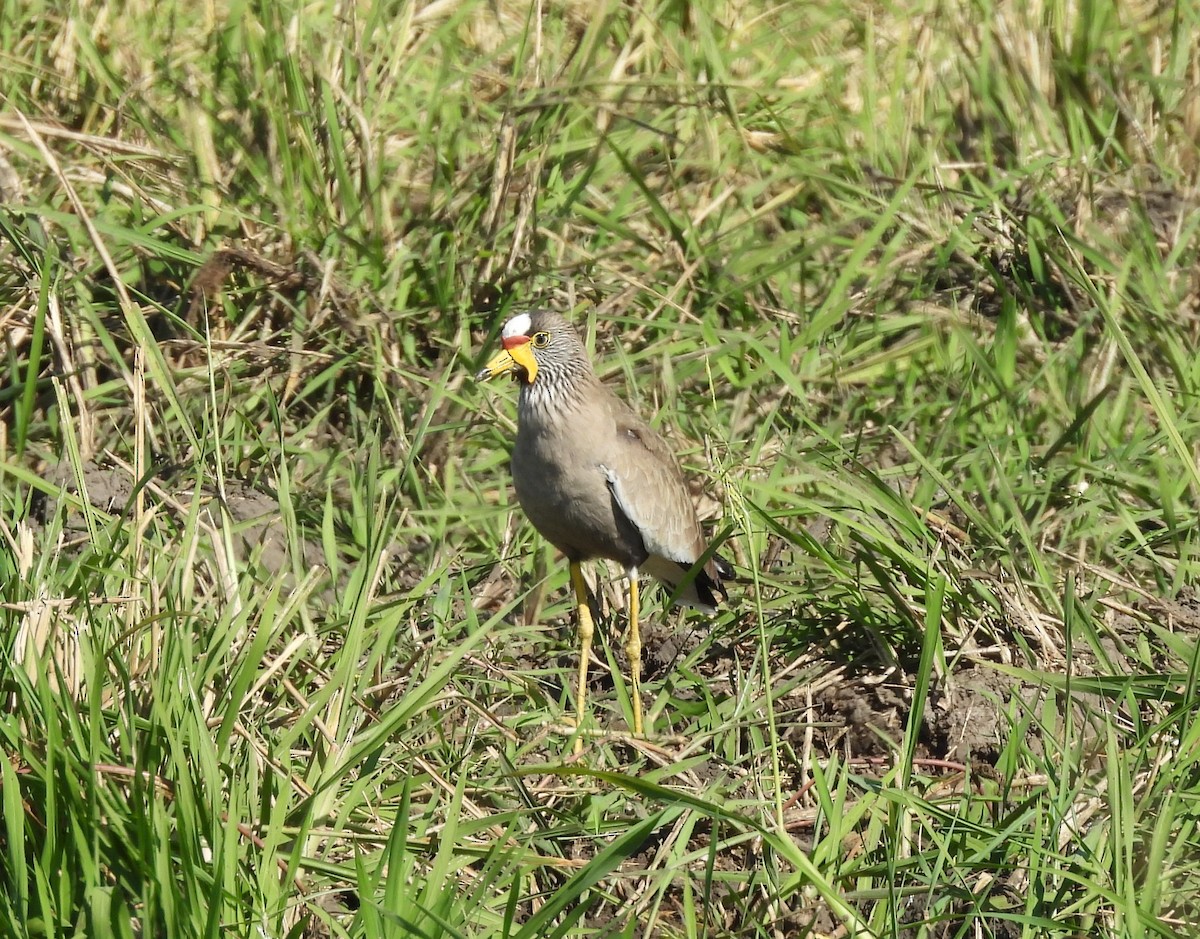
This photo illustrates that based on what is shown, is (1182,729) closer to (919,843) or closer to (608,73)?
(919,843)

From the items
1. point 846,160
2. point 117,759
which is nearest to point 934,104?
point 846,160

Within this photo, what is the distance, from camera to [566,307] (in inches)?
217

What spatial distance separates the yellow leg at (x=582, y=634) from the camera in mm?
4176

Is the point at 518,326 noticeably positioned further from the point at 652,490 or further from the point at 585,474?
the point at 652,490

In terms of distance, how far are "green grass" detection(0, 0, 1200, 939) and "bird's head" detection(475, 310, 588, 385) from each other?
1.33ft

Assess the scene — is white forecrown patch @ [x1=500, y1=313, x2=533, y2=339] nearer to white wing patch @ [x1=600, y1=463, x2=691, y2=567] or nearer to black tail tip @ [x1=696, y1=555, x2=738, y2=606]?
white wing patch @ [x1=600, y1=463, x2=691, y2=567]

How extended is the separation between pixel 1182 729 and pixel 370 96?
3.54 m

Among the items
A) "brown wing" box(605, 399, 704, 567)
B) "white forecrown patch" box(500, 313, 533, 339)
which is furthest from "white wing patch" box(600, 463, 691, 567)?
"white forecrown patch" box(500, 313, 533, 339)

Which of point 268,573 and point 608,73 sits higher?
point 608,73

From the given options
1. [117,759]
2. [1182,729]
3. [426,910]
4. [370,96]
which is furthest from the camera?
[370,96]

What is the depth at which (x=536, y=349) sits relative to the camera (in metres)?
4.65

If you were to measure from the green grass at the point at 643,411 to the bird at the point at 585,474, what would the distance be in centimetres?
18

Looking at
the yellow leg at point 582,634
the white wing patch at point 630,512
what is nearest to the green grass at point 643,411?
the yellow leg at point 582,634

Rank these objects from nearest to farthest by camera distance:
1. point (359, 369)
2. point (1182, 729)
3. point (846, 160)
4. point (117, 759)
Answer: point (117, 759) → point (1182, 729) → point (359, 369) → point (846, 160)
